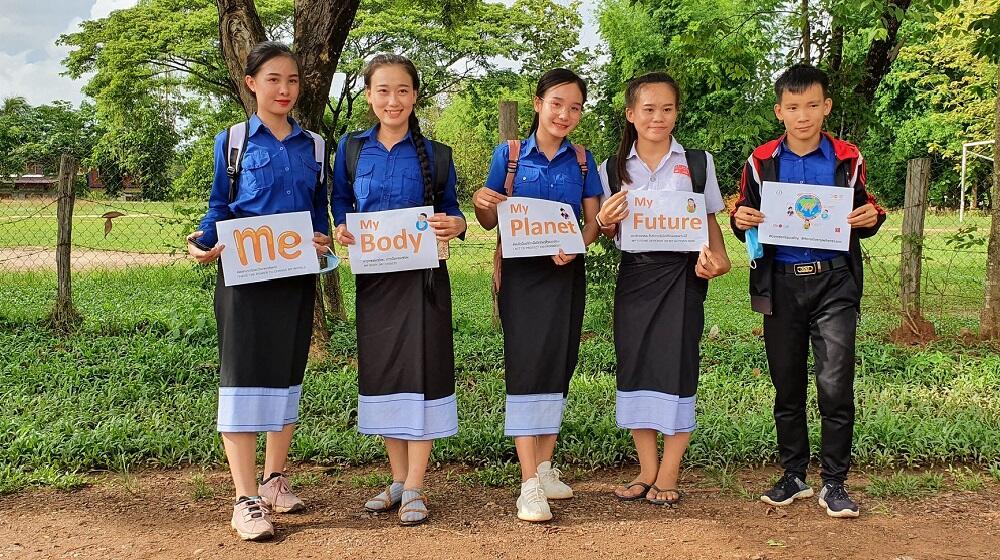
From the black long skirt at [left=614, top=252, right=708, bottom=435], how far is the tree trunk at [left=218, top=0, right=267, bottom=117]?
10.8ft

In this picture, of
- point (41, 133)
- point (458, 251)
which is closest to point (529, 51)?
point (458, 251)

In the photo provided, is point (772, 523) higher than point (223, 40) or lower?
lower

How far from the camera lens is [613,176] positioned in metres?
3.87

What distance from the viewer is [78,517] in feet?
12.6

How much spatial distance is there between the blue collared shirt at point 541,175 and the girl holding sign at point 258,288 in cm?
79

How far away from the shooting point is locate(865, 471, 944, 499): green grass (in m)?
4.05

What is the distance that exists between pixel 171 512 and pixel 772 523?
2.62 metres

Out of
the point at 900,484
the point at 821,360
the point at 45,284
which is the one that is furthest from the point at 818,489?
the point at 45,284

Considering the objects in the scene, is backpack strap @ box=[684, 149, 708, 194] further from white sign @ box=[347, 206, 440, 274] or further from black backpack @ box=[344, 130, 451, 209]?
white sign @ box=[347, 206, 440, 274]

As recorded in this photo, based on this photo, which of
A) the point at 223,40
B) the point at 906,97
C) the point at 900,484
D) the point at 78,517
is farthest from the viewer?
the point at 906,97

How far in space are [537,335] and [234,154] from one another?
1.46 metres

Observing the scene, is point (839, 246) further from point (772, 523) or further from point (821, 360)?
point (772, 523)

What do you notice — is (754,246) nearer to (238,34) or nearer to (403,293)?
(403,293)

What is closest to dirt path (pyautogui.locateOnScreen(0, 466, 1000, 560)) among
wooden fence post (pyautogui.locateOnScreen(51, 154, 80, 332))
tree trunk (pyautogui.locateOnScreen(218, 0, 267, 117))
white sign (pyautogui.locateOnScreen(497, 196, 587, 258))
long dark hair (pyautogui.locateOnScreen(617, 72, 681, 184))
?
white sign (pyautogui.locateOnScreen(497, 196, 587, 258))
